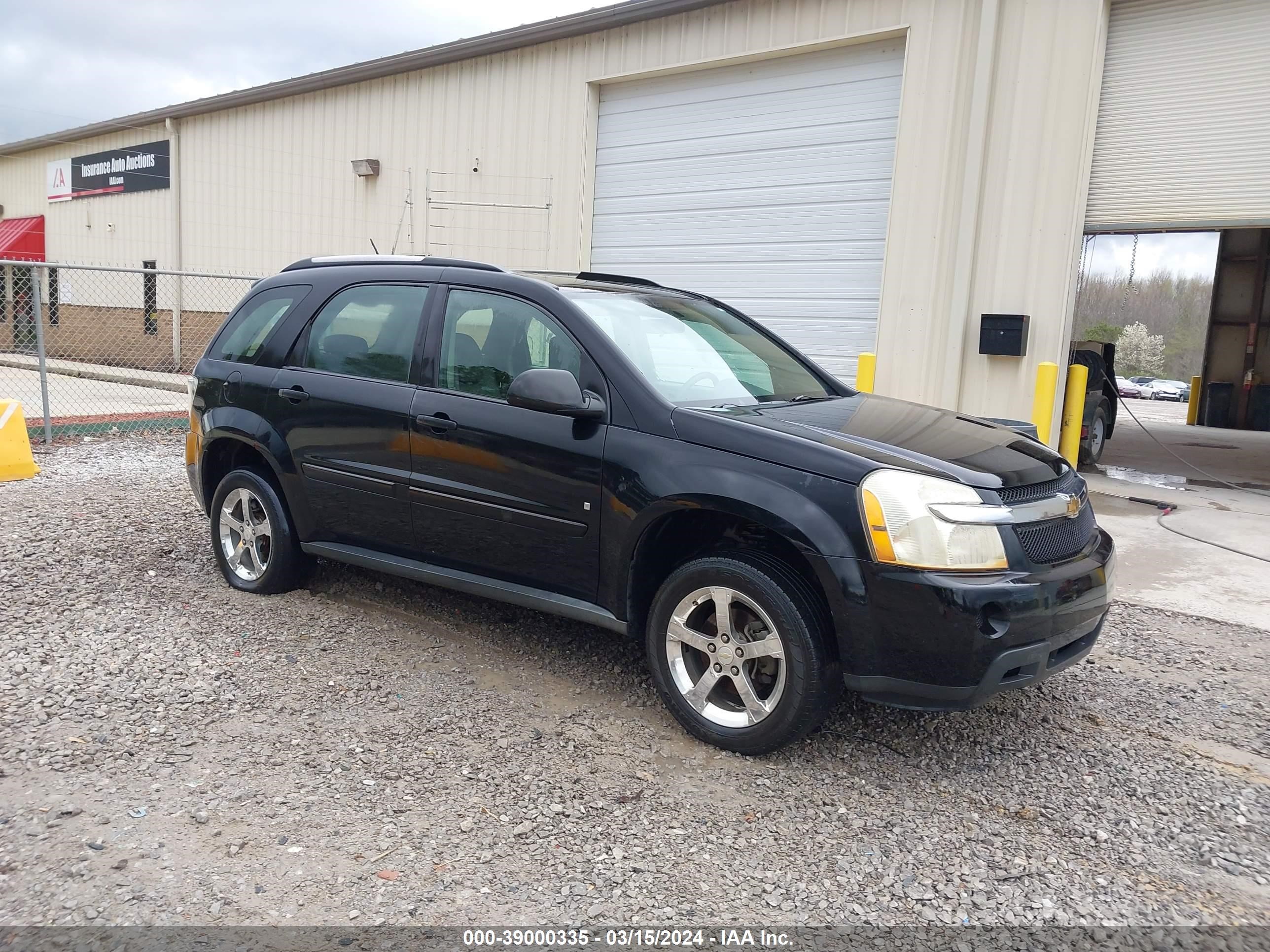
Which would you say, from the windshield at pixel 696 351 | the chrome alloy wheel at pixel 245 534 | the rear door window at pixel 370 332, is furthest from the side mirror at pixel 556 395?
the chrome alloy wheel at pixel 245 534

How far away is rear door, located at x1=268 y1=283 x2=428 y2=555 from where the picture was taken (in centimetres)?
439

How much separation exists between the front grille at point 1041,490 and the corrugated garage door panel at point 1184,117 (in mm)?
5791

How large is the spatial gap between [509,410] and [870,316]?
666 cm

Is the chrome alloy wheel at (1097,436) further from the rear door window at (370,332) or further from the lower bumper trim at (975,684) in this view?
the rear door window at (370,332)

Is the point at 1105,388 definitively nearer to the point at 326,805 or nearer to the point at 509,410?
the point at 509,410

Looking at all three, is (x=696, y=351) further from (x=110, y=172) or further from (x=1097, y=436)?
(x=110, y=172)

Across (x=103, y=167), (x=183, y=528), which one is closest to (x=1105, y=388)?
(x=183, y=528)

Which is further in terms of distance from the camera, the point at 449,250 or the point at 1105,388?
the point at 449,250

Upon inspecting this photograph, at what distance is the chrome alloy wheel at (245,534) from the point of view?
5.09 meters

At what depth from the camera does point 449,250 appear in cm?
1396

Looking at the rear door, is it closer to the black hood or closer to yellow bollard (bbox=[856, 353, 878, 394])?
the black hood

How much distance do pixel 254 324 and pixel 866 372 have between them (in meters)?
6.14

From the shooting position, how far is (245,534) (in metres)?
5.14

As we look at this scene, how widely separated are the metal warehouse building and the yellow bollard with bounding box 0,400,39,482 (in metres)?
6.47
